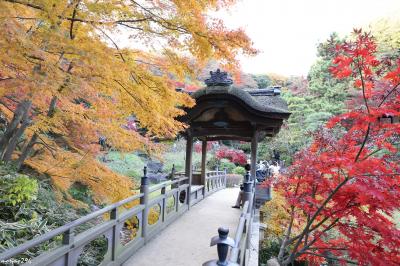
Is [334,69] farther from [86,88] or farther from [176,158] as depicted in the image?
[176,158]

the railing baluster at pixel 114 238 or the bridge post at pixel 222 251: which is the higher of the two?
the bridge post at pixel 222 251

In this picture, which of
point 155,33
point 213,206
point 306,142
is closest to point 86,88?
point 155,33

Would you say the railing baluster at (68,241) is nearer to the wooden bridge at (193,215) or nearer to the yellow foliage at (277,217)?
the wooden bridge at (193,215)

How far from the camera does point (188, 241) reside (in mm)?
6414

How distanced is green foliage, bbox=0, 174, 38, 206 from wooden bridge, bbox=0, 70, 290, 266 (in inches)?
38.1

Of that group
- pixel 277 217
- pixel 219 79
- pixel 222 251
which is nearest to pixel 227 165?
pixel 277 217

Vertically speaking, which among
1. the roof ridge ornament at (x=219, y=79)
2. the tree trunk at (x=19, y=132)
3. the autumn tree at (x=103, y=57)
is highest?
the roof ridge ornament at (x=219, y=79)

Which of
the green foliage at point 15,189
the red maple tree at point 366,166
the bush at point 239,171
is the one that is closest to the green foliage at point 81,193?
the green foliage at point 15,189

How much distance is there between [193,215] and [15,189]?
4810 mm

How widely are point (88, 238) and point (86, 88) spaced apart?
2.21 m

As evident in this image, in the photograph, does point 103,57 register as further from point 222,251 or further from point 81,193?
point 81,193

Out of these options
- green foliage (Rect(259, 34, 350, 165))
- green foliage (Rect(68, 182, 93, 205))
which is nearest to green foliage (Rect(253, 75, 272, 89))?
green foliage (Rect(259, 34, 350, 165))

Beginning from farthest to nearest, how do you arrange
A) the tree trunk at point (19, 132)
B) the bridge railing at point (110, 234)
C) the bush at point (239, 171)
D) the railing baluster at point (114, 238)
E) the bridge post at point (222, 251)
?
1. the bush at point (239, 171)
2. the tree trunk at point (19, 132)
3. the railing baluster at point (114, 238)
4. the bridge railing at point (110, 234)
5. the bridge post at point (222, 251)

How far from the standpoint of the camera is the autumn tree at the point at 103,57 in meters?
3.93
